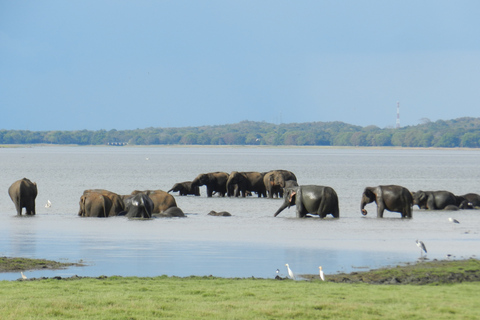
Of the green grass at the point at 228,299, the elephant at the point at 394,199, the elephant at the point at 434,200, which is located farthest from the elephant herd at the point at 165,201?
the green grass at the point at 228,299

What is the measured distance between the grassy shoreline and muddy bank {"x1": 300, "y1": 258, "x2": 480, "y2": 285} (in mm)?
87

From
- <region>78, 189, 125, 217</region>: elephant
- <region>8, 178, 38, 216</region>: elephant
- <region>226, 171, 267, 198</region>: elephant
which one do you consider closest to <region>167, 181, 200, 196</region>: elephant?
<region>226, 171, 267, 198</region>: elephant

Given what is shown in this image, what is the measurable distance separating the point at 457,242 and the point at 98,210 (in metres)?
13.8

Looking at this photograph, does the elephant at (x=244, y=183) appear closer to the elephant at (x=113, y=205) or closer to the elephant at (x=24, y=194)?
the elephant at (x=113, y=205)

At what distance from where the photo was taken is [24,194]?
33.6 metres

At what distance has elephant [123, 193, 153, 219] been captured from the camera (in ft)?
103

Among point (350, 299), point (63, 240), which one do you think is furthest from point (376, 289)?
point (63, 240)

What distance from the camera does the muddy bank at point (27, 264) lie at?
1854cm

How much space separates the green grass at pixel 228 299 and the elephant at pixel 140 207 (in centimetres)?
1498

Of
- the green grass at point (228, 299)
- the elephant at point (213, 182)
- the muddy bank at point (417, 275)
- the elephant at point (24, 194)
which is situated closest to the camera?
the green grass at point (228, 299)

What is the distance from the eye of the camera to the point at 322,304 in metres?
13.6

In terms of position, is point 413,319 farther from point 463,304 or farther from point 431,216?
point 431,216

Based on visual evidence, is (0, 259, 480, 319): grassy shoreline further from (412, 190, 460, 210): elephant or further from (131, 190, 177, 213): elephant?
(412, 190, 460, 210): elephant

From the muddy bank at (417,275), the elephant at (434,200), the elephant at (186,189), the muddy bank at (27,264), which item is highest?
the muddy bank at (27,264)
